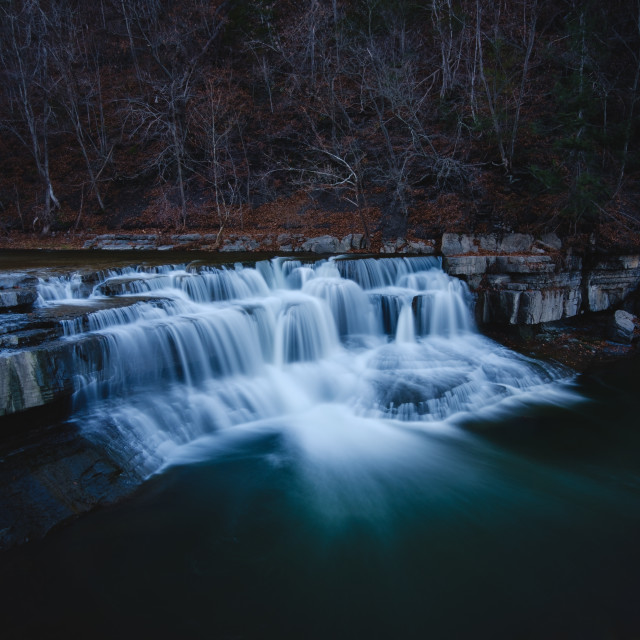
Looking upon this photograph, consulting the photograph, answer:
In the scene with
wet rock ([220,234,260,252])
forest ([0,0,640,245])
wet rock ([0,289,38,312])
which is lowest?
wet rock ([0,289,38,312])

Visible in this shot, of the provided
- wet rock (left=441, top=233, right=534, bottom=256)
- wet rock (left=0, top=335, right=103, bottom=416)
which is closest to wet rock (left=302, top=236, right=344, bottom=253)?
wet rock (left=441, top=233, right=534, bottom=256)

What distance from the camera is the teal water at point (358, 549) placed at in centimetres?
310

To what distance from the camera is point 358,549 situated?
3900mm

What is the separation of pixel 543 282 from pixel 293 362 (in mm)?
5977

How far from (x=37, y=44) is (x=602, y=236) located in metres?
24.8

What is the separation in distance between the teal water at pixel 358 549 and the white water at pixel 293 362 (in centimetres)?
45

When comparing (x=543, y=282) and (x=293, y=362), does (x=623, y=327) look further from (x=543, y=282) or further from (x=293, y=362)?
(x=293, y=362)

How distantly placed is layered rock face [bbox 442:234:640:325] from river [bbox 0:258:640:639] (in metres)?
Result: 1.05

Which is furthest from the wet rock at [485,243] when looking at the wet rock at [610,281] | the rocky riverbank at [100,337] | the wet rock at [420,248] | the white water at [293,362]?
the wet rock at [610,281]

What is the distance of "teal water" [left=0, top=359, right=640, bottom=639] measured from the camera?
3096 millimetres

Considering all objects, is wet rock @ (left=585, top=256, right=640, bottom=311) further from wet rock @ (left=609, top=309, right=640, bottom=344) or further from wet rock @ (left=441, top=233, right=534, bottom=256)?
wet rock @ (left=441, top=233, right=534, bottom=256)

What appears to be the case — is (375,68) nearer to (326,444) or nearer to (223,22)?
(223,22)

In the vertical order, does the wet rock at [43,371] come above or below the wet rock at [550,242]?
below

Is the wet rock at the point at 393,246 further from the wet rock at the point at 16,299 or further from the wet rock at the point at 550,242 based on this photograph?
the wet rock at the point at 16,299
